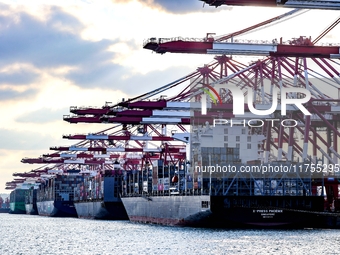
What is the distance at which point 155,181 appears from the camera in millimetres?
85438

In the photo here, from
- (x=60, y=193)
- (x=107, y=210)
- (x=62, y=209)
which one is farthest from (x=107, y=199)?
(x=60, y=193)

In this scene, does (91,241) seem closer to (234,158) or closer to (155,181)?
(234,158)

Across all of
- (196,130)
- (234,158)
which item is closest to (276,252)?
(234,158)

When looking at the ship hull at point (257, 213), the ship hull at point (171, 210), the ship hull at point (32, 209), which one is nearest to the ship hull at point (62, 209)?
the ship hull at point (32, 209)

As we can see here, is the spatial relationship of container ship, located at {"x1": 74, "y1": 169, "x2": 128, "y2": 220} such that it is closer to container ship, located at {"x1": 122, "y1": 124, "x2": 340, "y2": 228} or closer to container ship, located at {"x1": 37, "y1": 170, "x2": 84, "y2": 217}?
container ship, located at {"x1": 37, "y1": 170, "x2": 84, "y2": 217}

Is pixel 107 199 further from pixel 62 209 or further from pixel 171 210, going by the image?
pixel 62 209

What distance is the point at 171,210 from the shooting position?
2808 inches

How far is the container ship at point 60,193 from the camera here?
144 metres

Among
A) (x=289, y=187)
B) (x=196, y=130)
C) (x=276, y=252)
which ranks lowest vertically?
(x=276, y=252)

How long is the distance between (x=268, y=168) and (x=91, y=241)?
15821 millimetres

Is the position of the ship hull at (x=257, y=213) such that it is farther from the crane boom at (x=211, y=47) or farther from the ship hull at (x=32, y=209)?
the ship hull at (x=32, y=209)

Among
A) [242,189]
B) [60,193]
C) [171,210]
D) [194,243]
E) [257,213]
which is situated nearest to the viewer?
[194,243]

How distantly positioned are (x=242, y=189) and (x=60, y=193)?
89.6 metres

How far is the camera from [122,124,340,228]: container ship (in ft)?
199
